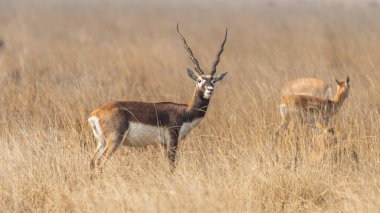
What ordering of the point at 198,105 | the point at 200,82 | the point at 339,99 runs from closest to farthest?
the point at 200,82
the point at 198,105
the point at 339,99

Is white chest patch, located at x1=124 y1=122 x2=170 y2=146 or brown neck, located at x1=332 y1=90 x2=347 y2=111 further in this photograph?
brown neck, located at x1=332 y1=90 x2=347 y2=111

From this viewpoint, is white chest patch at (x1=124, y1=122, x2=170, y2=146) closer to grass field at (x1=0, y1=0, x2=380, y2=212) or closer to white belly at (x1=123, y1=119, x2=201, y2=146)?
white belly at (x1=123, y1=119, x2=201, y2=146)

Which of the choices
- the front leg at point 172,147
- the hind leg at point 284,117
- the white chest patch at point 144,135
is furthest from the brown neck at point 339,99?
the white chest patch at point 144,135

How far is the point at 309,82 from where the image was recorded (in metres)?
8.00

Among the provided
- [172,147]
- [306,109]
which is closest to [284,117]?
[306,109]

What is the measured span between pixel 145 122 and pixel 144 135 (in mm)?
106

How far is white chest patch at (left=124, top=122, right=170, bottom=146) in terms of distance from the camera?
5.48m

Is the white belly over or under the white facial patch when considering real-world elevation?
under

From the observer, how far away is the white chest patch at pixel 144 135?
548 centimetres

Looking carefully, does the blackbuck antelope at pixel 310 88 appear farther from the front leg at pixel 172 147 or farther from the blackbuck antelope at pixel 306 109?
the front leg at pixel 172 147

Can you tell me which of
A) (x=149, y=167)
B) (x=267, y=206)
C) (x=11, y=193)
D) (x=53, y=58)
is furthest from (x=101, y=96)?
(x=53, y=58)

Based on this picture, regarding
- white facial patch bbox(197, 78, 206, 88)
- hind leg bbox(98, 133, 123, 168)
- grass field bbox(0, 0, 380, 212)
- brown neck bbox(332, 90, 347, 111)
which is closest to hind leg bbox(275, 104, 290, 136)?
grass field bbox(0, 0, 380, 212)

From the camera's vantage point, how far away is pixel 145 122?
5.53m

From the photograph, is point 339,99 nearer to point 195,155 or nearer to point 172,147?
point 195,155
